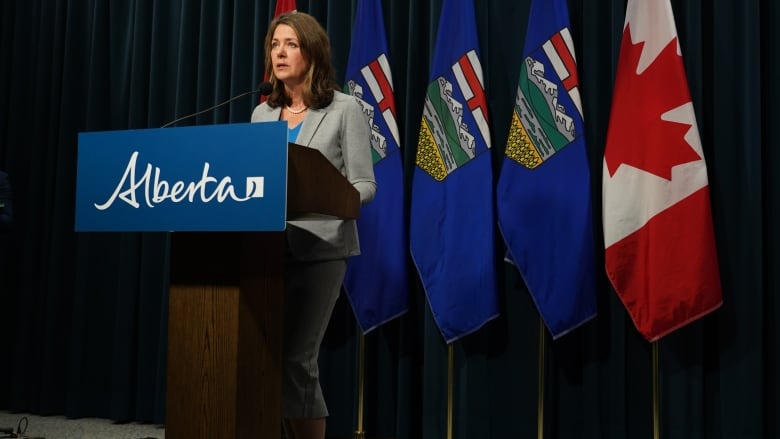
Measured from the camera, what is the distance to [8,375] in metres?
4.38

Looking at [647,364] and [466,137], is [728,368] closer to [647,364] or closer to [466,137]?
[647,364]

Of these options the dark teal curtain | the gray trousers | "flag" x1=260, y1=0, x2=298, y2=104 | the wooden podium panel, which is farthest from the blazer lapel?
"flag" x1=260, y1=0, x2=298, y2=104

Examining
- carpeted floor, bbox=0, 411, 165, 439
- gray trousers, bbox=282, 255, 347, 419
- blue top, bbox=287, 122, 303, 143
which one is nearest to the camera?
gray trousers, bbox=282, 255, 347, 419

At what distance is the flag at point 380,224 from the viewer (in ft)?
11.2

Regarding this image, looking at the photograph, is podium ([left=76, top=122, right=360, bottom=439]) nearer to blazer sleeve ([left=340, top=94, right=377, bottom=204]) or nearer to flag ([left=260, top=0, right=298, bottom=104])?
blazer sleeve ([left=340, top=94, right=377, bottom=204])

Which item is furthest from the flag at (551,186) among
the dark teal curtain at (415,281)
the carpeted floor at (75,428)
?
the carpeted floor at (75,428)

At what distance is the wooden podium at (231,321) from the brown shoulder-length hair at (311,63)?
1.59 ft

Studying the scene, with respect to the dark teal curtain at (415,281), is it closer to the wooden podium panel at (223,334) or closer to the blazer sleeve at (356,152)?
the blazer sleeve at (356,152)

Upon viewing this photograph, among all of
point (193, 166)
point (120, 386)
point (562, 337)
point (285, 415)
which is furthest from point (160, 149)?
point (120, 386)

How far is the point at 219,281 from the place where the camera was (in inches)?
68.6

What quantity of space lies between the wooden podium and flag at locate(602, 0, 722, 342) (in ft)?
5.40

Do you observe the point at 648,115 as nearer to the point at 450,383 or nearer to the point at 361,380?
the point at 450,383

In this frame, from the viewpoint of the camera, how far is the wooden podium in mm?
1694

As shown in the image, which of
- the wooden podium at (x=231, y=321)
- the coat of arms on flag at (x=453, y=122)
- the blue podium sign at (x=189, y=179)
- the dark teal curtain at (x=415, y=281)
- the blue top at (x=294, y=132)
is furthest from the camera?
the coat of arms on flag at (x=453, y=122)
